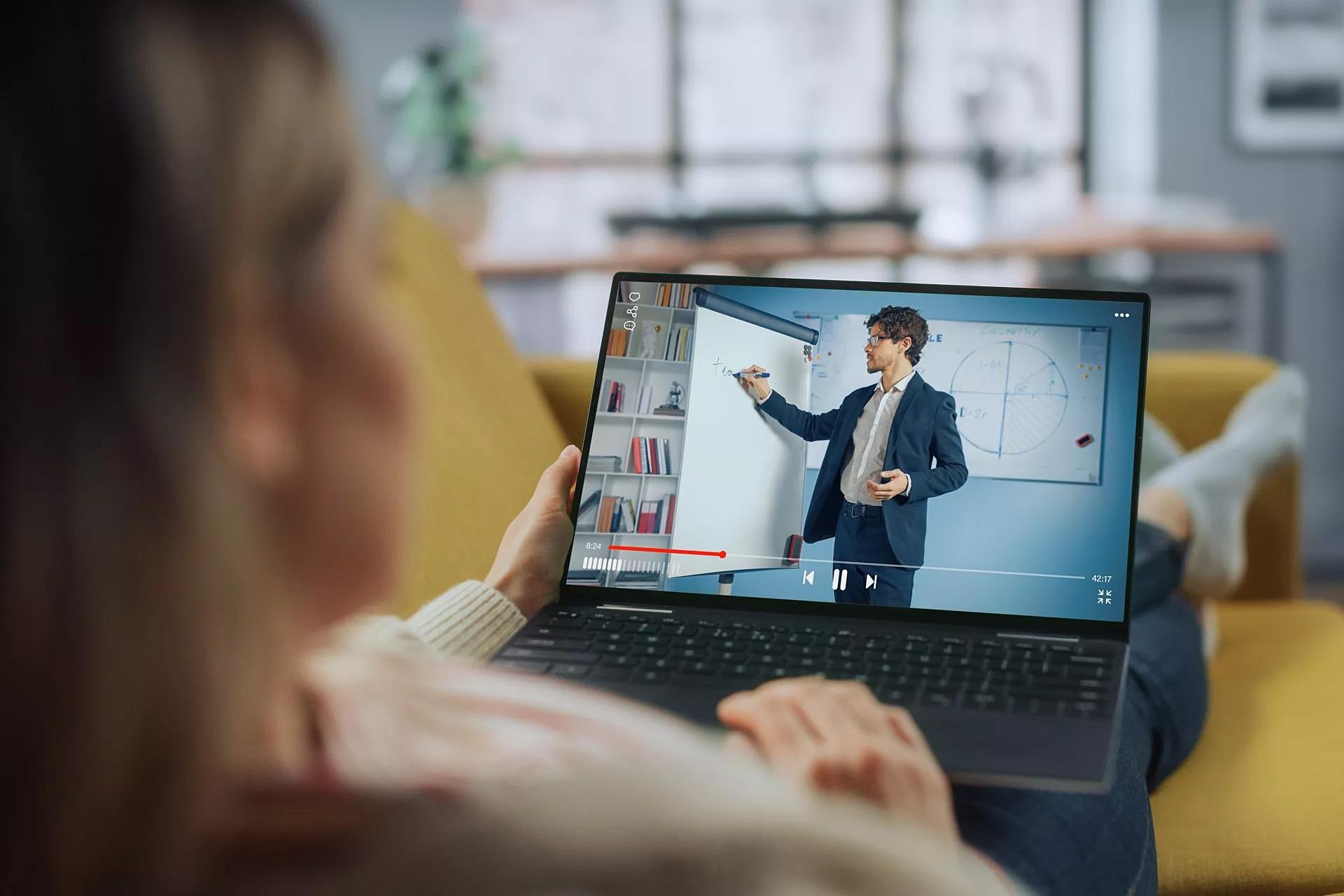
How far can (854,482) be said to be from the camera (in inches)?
29.6

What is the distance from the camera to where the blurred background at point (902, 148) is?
304 cm

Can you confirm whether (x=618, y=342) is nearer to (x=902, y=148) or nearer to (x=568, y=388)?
(x=568, y=388)

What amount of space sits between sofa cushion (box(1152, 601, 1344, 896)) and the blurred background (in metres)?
1.83

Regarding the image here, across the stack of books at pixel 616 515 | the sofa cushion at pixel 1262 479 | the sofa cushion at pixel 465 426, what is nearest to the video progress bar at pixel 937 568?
the stack of books at pixel 616 515

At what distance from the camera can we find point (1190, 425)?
1337 mm

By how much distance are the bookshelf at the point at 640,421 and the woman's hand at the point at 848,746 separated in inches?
7.2

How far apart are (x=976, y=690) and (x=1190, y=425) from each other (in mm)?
809

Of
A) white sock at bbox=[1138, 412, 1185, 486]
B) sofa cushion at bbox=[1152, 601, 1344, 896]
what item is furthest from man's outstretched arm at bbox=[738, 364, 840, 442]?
white sock at bbox=[1138, 412, 1185, 486]

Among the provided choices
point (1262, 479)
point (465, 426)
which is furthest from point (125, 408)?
point (1262, 479)

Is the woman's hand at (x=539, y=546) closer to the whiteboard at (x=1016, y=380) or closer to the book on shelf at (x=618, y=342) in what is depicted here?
the book on shelf at (x=618, y=342)

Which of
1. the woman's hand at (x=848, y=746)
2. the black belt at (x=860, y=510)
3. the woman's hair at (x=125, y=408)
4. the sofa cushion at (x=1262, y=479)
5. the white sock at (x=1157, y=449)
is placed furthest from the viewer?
the sofa cushion at (x=1262, y=479)

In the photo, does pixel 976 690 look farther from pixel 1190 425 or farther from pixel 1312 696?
pixel 1190 425

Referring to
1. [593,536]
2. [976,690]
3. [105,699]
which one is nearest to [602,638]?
[593,536]

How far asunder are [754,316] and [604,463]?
0.45 ft
